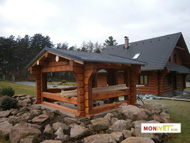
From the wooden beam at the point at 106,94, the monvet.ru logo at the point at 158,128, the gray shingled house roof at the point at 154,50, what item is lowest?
the monvet.ru logo at the point at 158,128

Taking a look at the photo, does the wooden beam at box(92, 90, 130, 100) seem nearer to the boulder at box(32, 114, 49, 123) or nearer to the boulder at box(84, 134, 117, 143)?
the boulder at box(32, 114, 49, 123)

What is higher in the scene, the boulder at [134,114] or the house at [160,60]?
the house at [160,60]

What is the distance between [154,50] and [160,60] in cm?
269

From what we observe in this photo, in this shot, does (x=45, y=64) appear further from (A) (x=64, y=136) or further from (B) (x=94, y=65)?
(A) (x=64, y=136)

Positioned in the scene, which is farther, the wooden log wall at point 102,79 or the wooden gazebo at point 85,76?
the wooden log wall at point 102,79

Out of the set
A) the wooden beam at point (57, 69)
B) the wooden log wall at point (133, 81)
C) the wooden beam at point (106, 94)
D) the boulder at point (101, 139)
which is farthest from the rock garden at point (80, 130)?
the wooden beam at point (57, 69)

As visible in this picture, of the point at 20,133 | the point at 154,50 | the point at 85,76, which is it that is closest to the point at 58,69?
the point at 85,76

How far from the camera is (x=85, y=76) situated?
209 inches

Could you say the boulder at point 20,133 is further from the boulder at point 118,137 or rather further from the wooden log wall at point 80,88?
the boulder at point 118,137

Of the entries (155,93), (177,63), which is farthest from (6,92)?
(177,63)

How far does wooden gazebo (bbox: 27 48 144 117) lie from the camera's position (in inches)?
204

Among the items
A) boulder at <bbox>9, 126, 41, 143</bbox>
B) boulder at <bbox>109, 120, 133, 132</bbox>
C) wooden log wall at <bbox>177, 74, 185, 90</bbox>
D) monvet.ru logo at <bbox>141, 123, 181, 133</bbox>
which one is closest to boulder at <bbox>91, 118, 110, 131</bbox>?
boulder at <bbox>109, 120, 133, 132</bbox>

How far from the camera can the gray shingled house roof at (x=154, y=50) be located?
517 inches

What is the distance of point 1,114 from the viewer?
6.09 m
